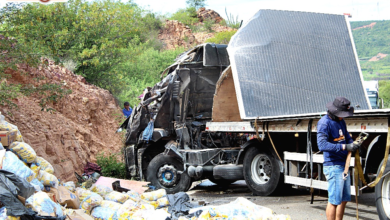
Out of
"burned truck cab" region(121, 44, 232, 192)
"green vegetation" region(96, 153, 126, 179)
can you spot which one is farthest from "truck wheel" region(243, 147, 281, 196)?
"green vegetation" region(96, 153, 126, 179)

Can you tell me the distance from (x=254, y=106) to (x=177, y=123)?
8.14ft

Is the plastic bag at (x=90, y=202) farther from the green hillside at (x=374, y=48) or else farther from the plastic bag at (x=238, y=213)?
the green hillside at (x=374, y=48)

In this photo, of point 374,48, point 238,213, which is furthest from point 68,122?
point 374,48

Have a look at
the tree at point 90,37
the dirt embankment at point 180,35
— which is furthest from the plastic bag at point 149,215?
the dirt embankment at point 180,35

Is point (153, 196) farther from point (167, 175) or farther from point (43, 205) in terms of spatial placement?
point (43, 205)

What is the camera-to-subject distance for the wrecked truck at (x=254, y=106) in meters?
8.29

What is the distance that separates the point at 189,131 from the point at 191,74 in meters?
1.37

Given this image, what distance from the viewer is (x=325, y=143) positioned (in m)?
5.43

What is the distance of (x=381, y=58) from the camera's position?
56.7 metres

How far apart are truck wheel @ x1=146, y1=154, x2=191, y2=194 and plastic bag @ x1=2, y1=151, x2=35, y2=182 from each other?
168 inches

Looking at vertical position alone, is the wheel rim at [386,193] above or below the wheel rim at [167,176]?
above

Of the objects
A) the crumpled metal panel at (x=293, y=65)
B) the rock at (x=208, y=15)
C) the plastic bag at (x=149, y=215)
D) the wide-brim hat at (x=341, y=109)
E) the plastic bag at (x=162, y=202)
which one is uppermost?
the rock at (x=208, y=15)

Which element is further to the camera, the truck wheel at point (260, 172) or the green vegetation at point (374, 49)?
the green vegetation at point (374, 49)

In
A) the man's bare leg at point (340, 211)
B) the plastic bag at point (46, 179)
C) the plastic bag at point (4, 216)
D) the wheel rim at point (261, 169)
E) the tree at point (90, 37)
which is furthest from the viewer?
the tree at point (90, 37)
